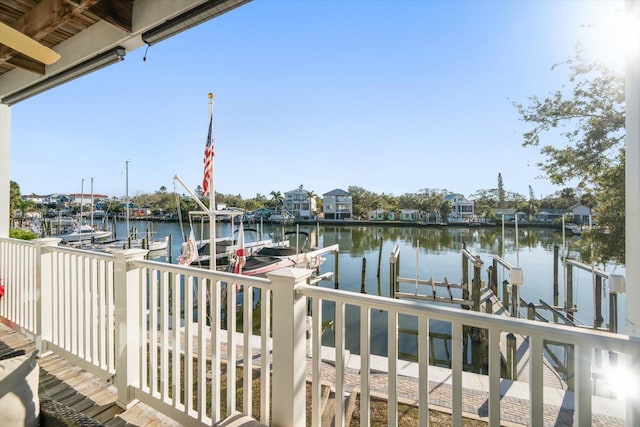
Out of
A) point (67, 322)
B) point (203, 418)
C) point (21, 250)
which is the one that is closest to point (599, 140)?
point (203, 418)

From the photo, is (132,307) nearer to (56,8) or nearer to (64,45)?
(56,8)

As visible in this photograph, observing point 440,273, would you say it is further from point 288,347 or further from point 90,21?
point 90,21

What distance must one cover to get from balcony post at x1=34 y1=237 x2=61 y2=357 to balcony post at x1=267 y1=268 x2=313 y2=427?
2.75m

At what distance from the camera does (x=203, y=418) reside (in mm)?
1836

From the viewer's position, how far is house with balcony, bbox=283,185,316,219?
48.8 m

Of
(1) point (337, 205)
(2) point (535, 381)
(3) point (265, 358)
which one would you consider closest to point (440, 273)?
(3) point (265, 358)

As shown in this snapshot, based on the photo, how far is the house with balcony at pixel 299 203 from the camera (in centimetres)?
4875

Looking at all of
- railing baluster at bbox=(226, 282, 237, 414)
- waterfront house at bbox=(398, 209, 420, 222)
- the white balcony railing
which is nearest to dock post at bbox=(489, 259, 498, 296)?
the white balcony railing

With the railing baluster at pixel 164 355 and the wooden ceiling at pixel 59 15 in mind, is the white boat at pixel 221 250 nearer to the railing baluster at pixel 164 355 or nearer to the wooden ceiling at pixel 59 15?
the wooden ceiling at pixel 59 15

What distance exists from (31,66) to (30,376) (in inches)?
141

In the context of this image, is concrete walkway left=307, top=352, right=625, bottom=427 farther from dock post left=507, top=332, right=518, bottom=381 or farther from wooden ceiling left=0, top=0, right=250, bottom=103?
wooden ceiling left=0, top=0, right=250, bottom=103

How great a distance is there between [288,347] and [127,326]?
1.35 m

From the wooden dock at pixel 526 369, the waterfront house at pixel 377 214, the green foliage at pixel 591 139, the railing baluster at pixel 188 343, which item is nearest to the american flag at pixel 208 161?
the railing baluster at pixel 188 343

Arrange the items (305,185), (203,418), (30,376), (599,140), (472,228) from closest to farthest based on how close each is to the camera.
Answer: (30,376), (203,418), (599,140), (472,228), (305,185)
